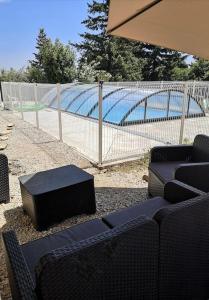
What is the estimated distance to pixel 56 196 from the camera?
3.11 meters

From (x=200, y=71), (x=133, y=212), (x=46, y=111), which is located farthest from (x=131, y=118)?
(x=200, y=71)

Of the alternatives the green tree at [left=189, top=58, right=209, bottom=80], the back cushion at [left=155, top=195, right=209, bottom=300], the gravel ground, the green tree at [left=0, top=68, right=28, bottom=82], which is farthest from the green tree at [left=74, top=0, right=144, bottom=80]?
the back cushion at [left=155, top=195, right=209, bottom=300]

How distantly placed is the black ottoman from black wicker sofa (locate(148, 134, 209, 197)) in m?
0.91

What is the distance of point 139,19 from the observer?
3.07 meters

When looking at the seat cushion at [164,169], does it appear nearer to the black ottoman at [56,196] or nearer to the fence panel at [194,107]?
the black ottoman at [56,196]

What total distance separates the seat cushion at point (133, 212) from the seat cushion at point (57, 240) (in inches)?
3.2

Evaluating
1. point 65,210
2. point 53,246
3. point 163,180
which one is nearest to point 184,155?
point 163,180

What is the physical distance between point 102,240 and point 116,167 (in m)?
3.96

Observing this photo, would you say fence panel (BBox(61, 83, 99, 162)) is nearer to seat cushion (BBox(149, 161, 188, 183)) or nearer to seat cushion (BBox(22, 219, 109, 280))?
seat cushion (BBox(149, 161, 188, 183))

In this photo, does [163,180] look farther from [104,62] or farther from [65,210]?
[104,62]

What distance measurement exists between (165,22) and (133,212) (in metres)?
2.23

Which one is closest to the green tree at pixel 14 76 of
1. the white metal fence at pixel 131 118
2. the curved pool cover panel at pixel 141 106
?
the white metal fence at pixel 131 118

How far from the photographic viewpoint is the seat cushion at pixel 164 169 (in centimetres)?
339

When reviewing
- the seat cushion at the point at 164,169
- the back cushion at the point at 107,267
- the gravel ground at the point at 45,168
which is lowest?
the gravel ground at the point at 45,168
